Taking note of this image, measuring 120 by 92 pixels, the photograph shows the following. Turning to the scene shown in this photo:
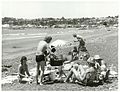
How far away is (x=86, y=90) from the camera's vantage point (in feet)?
23.4

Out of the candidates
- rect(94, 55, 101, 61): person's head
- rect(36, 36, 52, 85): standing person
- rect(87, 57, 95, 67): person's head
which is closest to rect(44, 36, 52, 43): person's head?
rect(36, 36, 52, 85): standing person

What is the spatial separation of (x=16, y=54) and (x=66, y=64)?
157cm

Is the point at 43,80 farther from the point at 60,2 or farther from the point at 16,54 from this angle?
the point at 60,2

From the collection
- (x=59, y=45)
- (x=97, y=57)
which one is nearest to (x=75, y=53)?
(x=59, y=45)

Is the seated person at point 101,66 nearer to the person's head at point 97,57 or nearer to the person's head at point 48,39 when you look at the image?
the person's head at point 97,57

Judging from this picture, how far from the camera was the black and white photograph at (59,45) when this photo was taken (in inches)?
286

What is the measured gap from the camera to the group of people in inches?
277

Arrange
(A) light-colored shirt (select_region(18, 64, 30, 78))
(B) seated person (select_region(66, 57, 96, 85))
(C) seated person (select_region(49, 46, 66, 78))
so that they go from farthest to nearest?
(A) light-colored shirt (select_region(18, 64, 30, 78))
(C) seated person (select_region(49, 46, 66, 78))
(B) seated person (select_region(66, 57, 96, 85))

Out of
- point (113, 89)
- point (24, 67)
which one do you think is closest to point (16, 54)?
point (24, 67)

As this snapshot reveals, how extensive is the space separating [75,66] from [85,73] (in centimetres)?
36

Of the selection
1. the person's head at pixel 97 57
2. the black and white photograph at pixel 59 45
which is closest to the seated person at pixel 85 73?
the black and white photograph at pixel 59 45

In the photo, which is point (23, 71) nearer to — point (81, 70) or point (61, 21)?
point (81, 70)

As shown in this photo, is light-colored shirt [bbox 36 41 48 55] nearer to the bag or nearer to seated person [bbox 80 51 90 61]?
the bag

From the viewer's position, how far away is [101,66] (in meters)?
7.51
